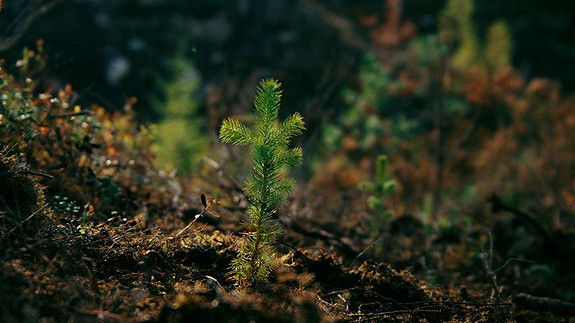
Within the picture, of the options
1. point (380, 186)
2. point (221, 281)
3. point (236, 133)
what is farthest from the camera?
point (380, 186)

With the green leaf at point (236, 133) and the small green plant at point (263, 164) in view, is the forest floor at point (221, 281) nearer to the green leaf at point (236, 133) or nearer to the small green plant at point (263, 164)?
the small green plant at point (263, 164)

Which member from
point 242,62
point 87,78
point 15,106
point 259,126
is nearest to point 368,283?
point 259,126

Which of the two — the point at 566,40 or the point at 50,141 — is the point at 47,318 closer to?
the point at 50,141

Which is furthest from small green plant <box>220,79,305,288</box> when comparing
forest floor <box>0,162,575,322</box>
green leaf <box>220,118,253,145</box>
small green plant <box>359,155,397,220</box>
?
small green plant <box>359,155,397,220</box>

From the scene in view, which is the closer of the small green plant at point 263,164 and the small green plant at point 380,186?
the small green plant at point 263,164

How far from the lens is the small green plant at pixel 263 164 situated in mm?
2332

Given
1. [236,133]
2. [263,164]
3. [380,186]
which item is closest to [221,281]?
[263,164]

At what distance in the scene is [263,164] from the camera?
2371 mm

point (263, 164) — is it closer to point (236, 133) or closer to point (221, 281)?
point (236, 133)

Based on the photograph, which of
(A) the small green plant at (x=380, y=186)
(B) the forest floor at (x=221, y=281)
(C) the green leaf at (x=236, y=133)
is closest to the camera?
(B) the forest floor at (x=221, y=281)

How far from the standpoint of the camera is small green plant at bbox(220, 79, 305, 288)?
233 centimetres

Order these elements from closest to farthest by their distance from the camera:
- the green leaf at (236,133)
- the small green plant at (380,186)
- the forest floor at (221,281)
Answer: the forest floor at (221,281), the green leaf at (236,133), the small green plant at (380,186)

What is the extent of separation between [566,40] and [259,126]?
2519cm

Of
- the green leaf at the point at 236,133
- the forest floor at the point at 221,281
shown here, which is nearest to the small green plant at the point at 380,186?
the forest floor at the point at 221,281
